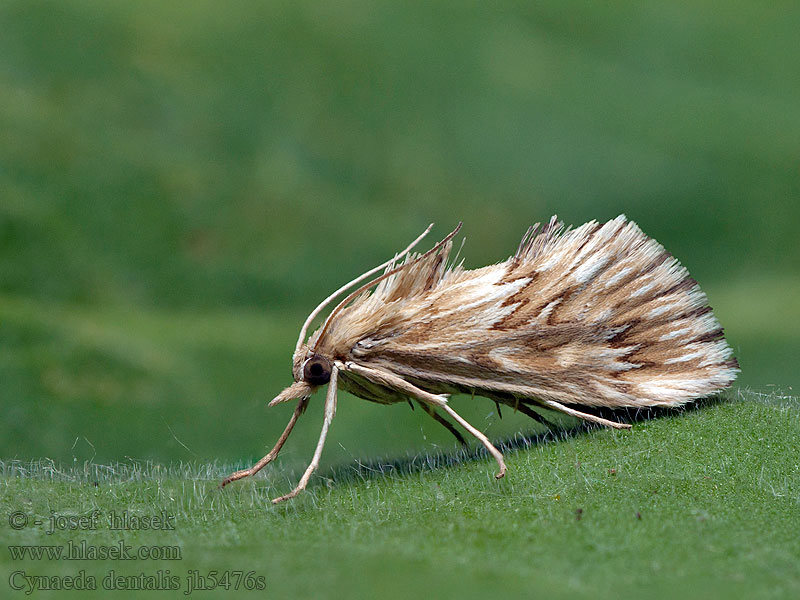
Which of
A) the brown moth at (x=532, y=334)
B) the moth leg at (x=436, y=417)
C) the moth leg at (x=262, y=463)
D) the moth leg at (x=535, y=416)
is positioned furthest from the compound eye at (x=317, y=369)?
the moth leg at (x=535, y=416)

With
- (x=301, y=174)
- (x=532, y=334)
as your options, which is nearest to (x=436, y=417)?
(x=532, y=334)

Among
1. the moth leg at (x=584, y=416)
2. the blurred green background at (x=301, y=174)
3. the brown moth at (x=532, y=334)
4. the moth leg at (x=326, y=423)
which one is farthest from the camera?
the blurred green background at (x=301, y=174)

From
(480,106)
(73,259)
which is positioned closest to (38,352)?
(73,259)

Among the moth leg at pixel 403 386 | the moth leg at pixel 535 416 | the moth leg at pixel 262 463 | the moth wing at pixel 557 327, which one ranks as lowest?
the moth leg at pixel 262 463

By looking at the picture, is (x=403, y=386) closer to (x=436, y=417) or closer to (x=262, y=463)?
(x=436, y=417)

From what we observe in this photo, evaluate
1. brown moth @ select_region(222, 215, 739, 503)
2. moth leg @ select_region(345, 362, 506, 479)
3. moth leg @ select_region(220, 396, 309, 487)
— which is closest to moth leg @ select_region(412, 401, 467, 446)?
brown moth @ select_region(222, 215, 739, 503)

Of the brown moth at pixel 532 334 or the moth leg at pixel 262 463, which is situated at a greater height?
the brown moth at pixel 532 334

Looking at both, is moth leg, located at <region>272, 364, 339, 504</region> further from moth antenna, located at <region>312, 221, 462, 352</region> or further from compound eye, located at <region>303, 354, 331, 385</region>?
moth antenna, located at <region>312, 221, 462, 352</region>

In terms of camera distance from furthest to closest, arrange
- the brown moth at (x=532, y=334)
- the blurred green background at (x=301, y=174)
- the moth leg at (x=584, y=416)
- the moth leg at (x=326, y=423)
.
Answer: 1. the blurred green background at (x=301, y=174)
2. the brown moth at (x=532, y=334)
3. the moth leg at (x=584, y=416)
4. the moth leg at (x=326, y=423)

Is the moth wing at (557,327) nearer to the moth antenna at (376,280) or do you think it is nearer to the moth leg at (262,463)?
the moth antenna at (376,280)
